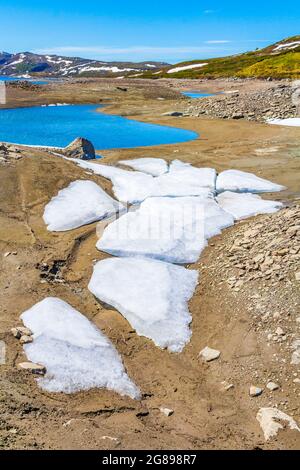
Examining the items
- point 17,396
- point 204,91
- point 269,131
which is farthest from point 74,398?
point 204,91

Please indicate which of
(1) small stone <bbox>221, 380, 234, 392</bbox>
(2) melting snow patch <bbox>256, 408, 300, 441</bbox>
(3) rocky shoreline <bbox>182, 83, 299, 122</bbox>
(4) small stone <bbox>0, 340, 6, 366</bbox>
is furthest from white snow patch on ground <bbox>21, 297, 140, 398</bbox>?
(3) rocky shoreline <bbox>182, 83, 299, 122</bbox>

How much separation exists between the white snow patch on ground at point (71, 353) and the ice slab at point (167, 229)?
4173 millimetres

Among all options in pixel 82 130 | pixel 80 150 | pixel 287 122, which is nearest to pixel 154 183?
pixel 80 150

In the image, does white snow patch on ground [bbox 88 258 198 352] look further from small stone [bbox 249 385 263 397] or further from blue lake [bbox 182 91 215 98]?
blue lake [bbox 182 91 215 98]

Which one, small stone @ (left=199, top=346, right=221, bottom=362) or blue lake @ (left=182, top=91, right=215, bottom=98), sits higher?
blue lake @ (left=182, top=91, right=215, bottom=98)

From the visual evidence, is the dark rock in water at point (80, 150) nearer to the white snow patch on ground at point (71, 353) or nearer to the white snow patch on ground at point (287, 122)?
the white snow patch on ground at point (71, 353)

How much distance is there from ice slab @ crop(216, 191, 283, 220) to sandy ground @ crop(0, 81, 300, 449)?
4.13ft

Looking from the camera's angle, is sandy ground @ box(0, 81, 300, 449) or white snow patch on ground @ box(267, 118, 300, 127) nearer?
sandy ground @ box(0, 81, 300, 449)

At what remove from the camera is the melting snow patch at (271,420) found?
745 cm

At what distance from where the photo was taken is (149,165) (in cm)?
2570

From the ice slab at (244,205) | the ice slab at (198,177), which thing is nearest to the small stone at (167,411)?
the ice slab at (244,205)

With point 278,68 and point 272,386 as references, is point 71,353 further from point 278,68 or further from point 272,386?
point 278,68

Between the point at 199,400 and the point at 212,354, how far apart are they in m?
1.42

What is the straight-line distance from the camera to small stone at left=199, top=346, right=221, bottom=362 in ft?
31.3
